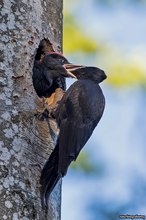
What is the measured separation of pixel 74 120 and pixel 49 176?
47 centimetres

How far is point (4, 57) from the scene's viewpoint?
135 inches

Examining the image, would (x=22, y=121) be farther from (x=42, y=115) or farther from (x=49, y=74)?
(x=49, y=74)

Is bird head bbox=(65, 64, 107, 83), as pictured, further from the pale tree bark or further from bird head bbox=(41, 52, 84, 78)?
the pale tree bark

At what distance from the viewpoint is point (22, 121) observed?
132 inches

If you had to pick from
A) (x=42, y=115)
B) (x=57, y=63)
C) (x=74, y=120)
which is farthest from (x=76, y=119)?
(x=57, y=63)

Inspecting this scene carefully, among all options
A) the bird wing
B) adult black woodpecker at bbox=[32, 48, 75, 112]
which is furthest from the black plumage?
the bird wing

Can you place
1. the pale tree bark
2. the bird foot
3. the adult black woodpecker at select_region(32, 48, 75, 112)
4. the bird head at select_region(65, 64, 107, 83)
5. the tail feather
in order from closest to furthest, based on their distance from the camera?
the pale tree bark < the tail feather < the bird foot < the adult black woodpecker at select_region(32, 48, 75, 112) < the bird head at select_region(65, 64, 107, 83)

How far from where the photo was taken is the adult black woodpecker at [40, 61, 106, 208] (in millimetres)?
3359

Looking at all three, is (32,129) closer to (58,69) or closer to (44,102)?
(44,102)

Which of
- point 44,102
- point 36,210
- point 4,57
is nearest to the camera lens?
point 36,210

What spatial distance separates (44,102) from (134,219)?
856mm

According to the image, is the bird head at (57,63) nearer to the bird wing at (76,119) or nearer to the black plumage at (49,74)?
the black plumage at (49,74)

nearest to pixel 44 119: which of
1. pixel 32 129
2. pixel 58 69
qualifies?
pixel 32 129

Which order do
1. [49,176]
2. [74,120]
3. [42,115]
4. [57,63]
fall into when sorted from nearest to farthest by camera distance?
[49,176] → [42,115] → [74,120] → [57,63]
